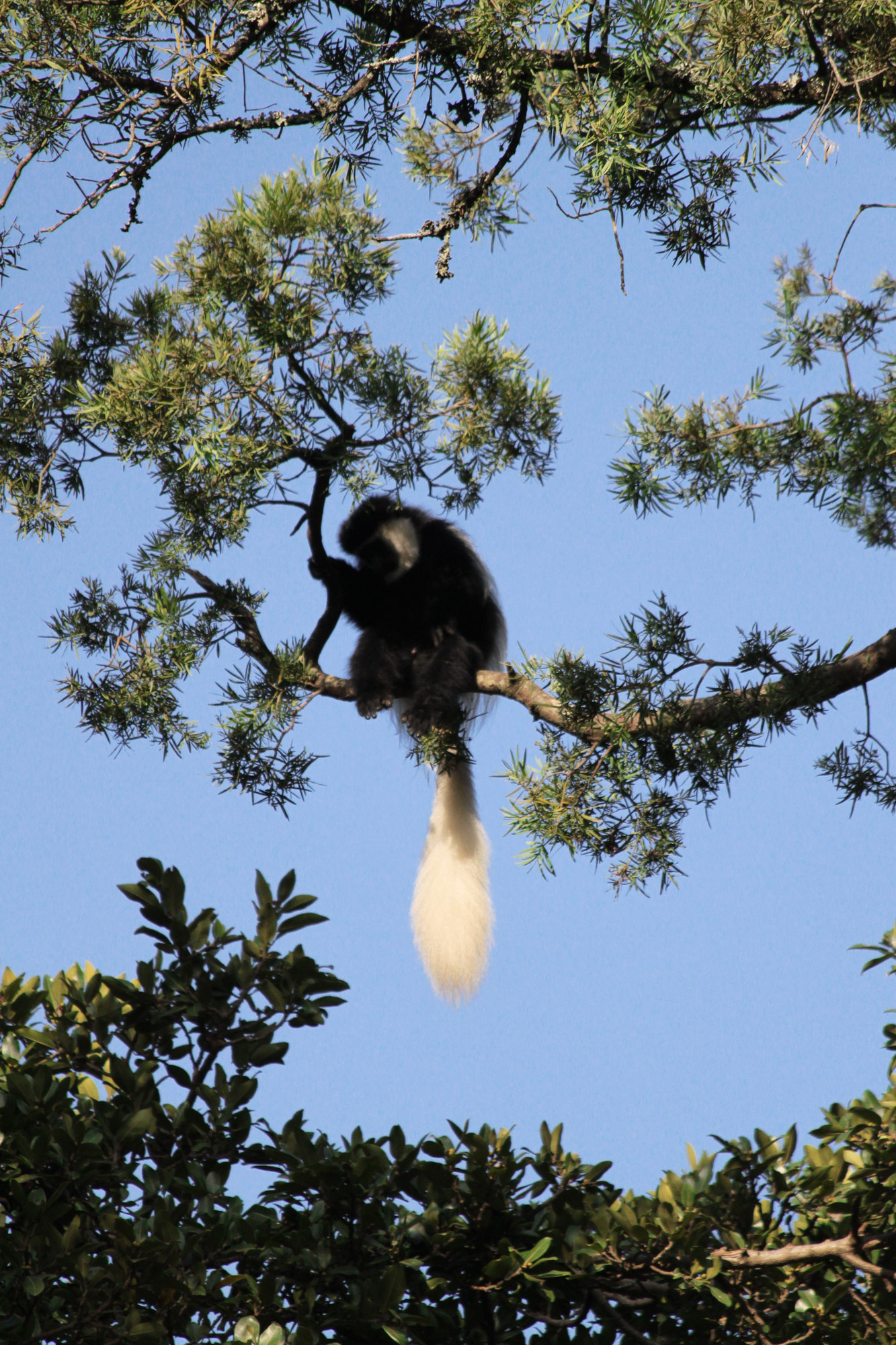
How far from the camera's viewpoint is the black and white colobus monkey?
2.68m

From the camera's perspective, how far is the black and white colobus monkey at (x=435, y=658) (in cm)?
268

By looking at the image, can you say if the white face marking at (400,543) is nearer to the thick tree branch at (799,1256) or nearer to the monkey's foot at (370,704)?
the monkey's foot at (370,704)

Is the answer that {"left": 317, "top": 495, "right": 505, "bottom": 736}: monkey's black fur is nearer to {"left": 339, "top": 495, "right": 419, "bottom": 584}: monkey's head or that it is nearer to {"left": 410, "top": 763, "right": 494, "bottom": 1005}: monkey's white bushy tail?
{"left": 339, "top": 495, "right": 419, "bottom": 584}: monkey's head

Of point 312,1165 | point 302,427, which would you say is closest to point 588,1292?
point 312,1165

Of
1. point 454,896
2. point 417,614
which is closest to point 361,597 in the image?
point 417,614

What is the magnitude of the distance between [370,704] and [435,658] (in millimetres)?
190

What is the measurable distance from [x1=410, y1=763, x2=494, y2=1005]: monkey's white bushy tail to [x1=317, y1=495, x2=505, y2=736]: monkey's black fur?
256mm

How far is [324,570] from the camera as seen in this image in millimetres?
2488

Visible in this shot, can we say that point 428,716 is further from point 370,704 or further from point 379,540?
point 379,540

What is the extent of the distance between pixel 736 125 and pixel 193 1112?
1.52 meters

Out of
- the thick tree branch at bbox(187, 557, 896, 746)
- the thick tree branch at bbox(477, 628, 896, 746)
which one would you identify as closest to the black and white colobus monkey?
Answer: the thick tree branch at bbox(187, 557, 896, 746)

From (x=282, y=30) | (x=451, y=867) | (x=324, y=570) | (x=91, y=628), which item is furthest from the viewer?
(x=451, y=867)

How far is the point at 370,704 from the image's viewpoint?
2.70m

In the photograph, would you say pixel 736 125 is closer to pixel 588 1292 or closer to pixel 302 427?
pixel 302 427
